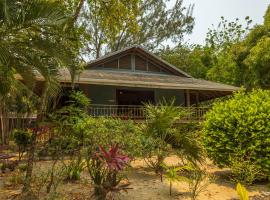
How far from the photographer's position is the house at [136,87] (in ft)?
59.3

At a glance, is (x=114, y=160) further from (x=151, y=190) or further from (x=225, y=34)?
(x=225, y=34)

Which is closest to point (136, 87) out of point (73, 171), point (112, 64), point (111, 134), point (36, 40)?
point (112, 64)

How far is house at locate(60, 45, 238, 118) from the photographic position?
59.3 feet

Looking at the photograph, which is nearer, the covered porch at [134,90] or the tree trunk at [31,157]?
the tree trunk at [31,157]

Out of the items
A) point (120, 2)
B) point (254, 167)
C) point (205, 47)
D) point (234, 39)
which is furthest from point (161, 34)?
point (254, 167)

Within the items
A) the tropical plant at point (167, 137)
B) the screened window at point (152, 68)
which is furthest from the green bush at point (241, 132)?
the screened window at point (152, 68)

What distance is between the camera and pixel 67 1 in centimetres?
880

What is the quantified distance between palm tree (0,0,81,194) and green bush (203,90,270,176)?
3.93 metres

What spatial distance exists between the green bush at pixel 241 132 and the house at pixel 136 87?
8.60 m

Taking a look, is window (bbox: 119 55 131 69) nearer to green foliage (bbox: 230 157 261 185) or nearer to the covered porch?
the covered porch

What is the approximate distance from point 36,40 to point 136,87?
1154 cm

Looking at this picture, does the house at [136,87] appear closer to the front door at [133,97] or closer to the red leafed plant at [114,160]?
the front door at [133,97]

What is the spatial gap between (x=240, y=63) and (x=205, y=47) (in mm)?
10858

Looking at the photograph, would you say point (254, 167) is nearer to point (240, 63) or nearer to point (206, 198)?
point (206, 198)
